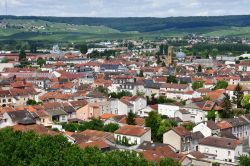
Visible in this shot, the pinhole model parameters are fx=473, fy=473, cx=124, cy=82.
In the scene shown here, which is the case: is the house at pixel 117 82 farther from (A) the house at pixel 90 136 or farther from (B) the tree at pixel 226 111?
(A) the house at pixel 90 136

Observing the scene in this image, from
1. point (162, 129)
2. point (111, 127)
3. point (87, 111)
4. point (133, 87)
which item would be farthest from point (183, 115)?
point (133, 87)

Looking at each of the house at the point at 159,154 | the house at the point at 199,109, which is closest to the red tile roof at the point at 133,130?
the house at the point at 159,154

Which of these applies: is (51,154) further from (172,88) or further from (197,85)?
(197,85)

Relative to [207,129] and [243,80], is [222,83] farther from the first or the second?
[207,129]

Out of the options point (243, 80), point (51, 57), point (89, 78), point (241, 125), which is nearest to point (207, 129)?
point (241, 125)

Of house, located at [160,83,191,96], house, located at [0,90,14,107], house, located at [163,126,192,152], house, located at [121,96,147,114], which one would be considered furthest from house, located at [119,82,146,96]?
house, located at [163,126,192,152]
